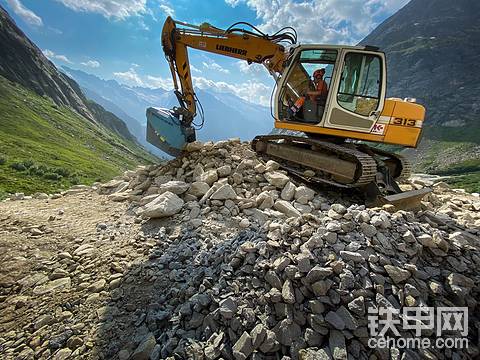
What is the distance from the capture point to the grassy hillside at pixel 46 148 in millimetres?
42062

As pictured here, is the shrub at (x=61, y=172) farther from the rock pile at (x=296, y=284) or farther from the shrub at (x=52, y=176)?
the rock pile at (x=296, y=284)

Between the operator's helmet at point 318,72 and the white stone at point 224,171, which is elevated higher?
the operator's helmet at point 318,72

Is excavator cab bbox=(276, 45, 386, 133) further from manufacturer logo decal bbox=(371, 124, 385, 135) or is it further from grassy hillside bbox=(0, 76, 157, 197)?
grassy hillside bbox=(0, 76, 157, 197)

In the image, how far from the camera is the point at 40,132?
3280 inches

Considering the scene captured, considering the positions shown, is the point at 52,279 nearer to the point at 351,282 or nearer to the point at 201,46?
the point at 351,282

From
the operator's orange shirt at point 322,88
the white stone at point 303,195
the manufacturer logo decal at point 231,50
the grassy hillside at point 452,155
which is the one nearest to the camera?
the white stone at point 303,195

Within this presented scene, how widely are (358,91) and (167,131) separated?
17.9 feet

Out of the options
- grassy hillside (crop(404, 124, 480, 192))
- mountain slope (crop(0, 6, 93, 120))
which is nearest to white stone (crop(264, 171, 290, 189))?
grassy hillside (crop(404, 124, 480, 192))

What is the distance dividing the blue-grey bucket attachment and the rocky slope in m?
2.85

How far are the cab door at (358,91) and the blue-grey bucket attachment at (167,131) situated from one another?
424 centimetres

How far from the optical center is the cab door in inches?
296

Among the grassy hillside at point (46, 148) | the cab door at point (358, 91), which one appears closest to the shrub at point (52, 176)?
the grassy hillside at point (46, 148)

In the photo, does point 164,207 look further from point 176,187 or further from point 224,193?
point 224,193

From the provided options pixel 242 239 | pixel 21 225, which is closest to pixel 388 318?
pixel 242 239
